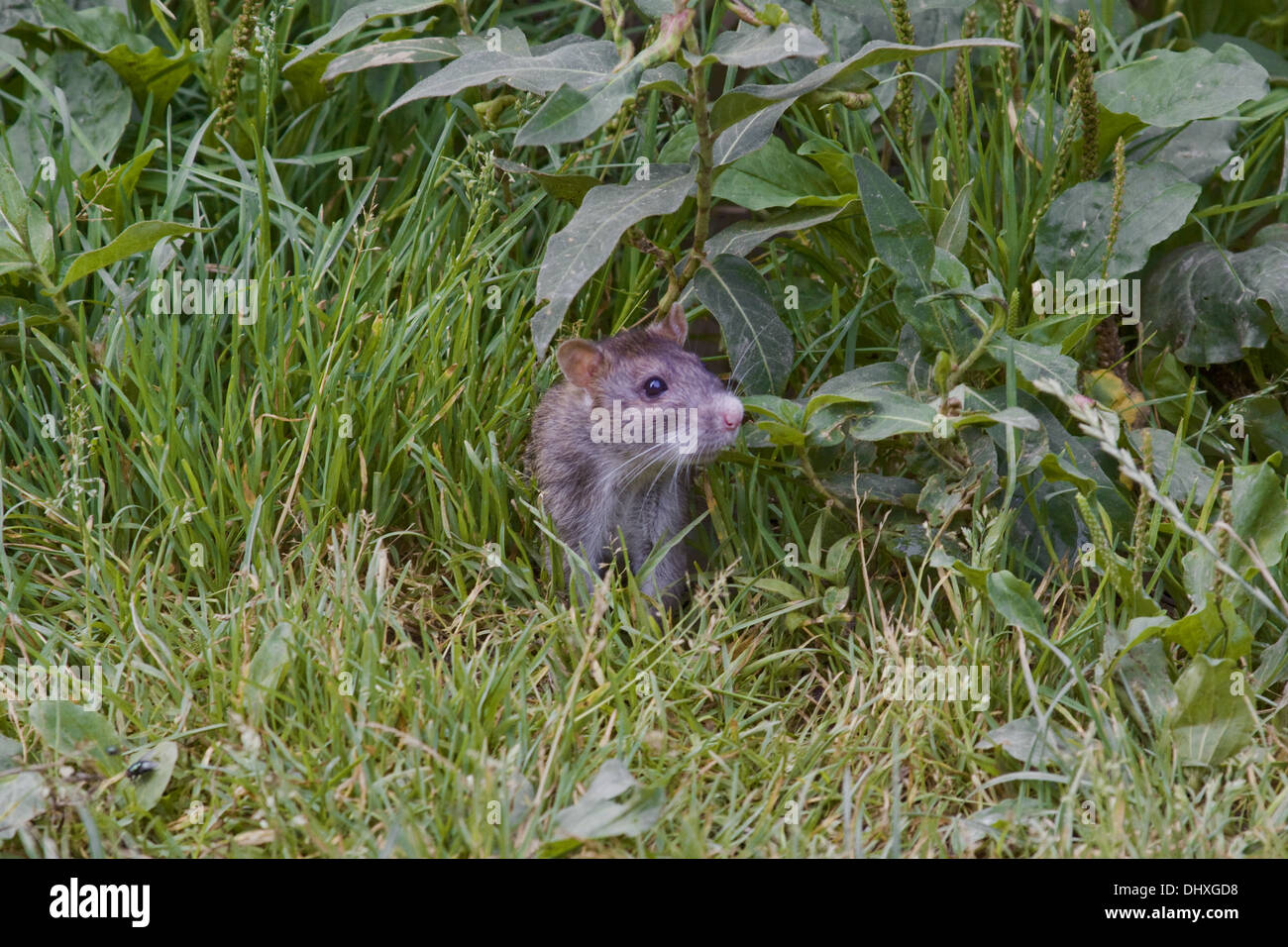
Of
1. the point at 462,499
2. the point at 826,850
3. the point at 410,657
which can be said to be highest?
the point at 462,499

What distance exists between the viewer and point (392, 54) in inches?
131

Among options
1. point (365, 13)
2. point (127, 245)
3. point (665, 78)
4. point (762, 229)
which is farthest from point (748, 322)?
point (127, 245)

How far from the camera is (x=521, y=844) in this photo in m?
2.49

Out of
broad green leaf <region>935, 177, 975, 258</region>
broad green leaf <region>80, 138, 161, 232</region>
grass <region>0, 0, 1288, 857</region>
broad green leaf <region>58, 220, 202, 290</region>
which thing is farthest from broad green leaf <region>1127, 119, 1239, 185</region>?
broad green leaf <region>80, 138, 161, 232</region>

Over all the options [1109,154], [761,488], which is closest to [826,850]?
[761,488]

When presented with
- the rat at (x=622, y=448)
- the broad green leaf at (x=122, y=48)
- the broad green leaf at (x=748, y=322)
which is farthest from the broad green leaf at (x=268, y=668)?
the broad green leaf at (x=122, y=48)

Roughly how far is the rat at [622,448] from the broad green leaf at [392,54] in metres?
0.83

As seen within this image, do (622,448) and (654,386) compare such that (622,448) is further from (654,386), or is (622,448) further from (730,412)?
(730,412)

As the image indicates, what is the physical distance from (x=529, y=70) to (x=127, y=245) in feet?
3.95

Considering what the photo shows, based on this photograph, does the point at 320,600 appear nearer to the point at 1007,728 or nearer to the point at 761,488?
the point at 761,488

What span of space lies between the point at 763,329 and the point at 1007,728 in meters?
1.22

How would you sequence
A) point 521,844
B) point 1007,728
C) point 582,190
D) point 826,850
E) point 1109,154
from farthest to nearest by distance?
point 1109,154, point 582,190, point 1007,728, point 826,850, point 521,844

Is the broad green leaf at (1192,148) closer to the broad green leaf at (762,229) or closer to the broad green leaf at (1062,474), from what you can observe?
the broad green leaf at (762,229)

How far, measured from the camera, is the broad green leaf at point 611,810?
2.52m
